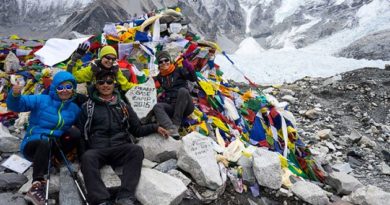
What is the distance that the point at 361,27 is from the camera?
54.3 metres

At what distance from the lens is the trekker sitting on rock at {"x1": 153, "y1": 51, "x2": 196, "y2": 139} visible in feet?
14.5

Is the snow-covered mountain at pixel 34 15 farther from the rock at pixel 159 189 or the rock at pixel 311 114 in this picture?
the rock at pixel 159 189

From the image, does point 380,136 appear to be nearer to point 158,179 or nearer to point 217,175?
point 217,175

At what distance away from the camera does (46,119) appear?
3.70 metres

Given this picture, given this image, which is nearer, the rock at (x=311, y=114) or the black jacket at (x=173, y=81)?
the black jacket at (x=173, y=81)

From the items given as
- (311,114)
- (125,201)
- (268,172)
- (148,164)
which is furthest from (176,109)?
(311,114)

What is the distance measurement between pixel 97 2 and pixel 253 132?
200ft

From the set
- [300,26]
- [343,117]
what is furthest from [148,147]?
[300,26]

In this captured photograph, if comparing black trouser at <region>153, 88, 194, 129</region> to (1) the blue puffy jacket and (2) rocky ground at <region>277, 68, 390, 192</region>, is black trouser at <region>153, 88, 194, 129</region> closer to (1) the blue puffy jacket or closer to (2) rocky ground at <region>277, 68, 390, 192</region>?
(1) the blue puffy jacket

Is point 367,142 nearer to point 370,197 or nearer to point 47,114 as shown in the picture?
point 370,197

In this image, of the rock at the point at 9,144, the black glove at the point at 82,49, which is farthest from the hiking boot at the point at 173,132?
the black glove at the point at 82,49

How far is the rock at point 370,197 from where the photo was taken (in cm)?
402

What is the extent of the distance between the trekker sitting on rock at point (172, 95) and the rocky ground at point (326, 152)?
1.08ft

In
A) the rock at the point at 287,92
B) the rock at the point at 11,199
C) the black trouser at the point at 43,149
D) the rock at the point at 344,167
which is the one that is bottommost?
the rock at the point at 287,92
